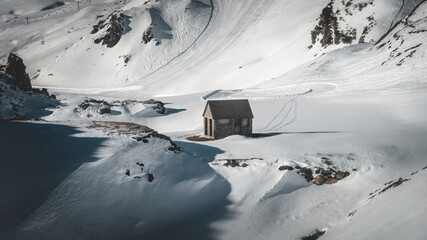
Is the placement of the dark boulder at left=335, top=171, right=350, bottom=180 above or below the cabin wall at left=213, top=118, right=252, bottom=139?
below

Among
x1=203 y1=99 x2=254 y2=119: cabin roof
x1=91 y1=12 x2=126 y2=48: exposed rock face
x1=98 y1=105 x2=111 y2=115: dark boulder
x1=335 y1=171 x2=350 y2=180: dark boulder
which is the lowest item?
x1=335 y1=171 x2=350 y2=180: dark boulder

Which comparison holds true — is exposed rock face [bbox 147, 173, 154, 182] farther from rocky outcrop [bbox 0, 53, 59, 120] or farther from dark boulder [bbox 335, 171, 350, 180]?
rocky outcrop [bbox 0, 53, 59, 120]

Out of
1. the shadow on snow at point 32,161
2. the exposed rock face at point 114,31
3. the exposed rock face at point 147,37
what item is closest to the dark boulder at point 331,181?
the shadow on snow at point 32,161

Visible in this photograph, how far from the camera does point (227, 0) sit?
113188 mm

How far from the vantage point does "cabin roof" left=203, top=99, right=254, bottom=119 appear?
30062 mm

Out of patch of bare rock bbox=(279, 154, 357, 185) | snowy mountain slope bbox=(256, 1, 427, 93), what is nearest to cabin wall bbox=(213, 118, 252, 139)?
patch of bare rock bbox=(279, 154, 357, 185)

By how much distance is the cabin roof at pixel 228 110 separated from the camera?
30062 millimetres

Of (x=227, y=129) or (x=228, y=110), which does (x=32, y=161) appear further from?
(x=228, y=110)

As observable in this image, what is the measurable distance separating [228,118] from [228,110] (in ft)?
2.75

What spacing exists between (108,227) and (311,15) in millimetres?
83725

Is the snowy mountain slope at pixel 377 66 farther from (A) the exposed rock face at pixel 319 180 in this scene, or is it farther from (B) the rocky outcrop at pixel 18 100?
(B) the rocky outcrop at pixel 18 100

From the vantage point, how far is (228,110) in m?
30.5

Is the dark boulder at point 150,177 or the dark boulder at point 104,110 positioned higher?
the dark boulder at point 104,110

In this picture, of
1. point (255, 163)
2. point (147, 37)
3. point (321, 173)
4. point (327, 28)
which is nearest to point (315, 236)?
point (321, 173)
